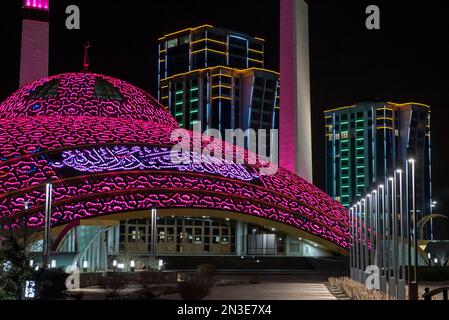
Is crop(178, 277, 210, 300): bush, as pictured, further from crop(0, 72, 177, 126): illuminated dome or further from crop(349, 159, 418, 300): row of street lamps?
crop(0, 72, 177, 126): illuminated dome

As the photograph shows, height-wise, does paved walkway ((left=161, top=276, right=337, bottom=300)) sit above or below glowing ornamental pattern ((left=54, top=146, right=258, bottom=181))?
below

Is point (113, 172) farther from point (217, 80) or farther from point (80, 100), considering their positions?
point (217, 80)

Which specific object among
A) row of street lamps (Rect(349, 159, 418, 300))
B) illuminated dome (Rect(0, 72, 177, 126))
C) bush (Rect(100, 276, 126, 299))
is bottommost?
bush (Rect(100, 276, 126, 299))

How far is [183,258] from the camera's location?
2361 inches

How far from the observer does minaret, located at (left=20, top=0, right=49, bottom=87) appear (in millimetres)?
78312

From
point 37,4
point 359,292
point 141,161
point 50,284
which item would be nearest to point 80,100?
point 141,161

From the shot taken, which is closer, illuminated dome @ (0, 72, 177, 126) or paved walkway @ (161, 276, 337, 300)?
paved walkway @ (161, 276, 337, 300)

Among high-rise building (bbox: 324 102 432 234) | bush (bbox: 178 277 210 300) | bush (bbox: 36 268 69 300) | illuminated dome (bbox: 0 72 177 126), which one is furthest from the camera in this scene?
high-rise building (bbox: 324 102 432 234)

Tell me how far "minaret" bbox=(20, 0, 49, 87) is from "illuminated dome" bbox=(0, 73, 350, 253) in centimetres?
1179

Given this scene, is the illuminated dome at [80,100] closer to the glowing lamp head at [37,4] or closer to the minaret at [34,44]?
the minaret at [34,44]

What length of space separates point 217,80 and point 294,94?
6192 cm

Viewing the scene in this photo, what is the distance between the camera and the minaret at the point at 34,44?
78.3m

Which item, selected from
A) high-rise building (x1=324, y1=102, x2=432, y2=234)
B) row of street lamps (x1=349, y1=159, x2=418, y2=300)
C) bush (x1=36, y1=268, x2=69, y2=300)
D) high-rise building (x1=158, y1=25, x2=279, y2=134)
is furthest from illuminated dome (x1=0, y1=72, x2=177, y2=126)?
high-rise building (x1=324, y1=102, x2=432, y2=234)

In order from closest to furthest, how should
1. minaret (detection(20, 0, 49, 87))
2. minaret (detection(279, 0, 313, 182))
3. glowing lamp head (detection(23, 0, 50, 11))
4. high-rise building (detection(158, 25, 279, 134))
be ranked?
minaret (detection(279, 0, 313, 182)) < minaret (detection(20, 0, 49, 87)) < glowing lamp head (detection(23, 0, 50, 11)) < high-rise building (detection(158, 25, 279, 134))
